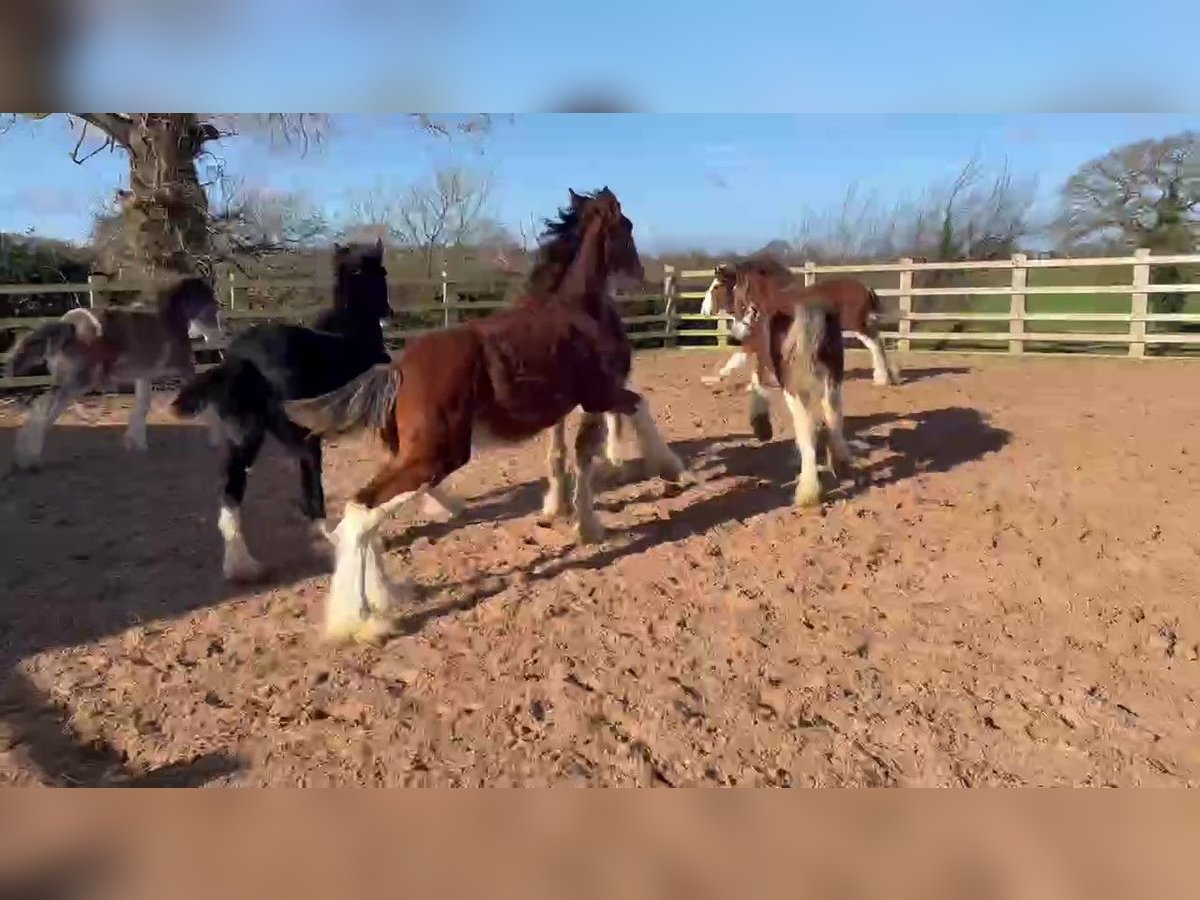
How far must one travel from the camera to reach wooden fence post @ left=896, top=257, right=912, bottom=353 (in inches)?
578

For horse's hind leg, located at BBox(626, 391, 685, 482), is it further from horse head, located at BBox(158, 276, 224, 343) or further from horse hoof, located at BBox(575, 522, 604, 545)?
horse head, located at BBox(158, 276, 224, 343)

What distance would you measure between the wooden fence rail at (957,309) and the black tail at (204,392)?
7.97 metres

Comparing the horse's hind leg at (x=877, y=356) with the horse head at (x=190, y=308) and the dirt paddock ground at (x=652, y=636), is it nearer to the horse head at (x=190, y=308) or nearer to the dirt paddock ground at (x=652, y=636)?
the dirt paddock ground at (x=652, y=636)

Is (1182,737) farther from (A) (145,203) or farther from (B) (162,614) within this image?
(A) (145,203)

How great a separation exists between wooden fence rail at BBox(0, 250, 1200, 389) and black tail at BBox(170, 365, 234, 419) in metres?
7.97

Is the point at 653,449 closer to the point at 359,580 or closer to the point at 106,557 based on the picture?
the point at 359,580

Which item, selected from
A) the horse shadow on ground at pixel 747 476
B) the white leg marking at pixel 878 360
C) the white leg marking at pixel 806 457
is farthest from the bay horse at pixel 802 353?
the white leg marking at pixel 878 360

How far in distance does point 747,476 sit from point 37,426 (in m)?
5.50

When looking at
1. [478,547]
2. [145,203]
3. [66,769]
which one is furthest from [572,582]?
[145,203]

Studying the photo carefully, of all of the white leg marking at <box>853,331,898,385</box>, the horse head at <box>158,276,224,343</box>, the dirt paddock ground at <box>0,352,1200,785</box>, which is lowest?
the dirt paddock ground at <box>0,352,1200,785</box>

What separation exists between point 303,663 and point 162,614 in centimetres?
98

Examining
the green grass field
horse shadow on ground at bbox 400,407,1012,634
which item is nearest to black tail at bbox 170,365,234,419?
horse shadow on ground at bbox 400,407,1012,634

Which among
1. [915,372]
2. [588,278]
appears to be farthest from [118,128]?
[915,372]

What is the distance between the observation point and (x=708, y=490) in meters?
6.09
